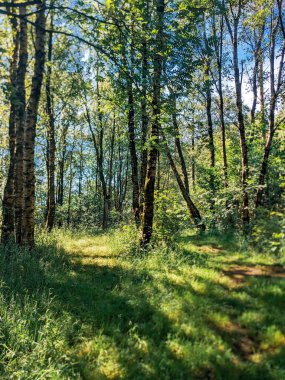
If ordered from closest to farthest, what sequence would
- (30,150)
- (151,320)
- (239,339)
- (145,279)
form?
(239,339), (151,320), (145,279), (30,150)

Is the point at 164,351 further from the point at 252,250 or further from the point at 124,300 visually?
the point at 252,250

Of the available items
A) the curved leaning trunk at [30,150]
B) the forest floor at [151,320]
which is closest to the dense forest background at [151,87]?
the curved leaning trunk at [30,150]

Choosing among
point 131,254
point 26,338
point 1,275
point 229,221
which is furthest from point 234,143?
point 26,338

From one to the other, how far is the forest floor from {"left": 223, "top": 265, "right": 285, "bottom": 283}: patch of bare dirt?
2cm

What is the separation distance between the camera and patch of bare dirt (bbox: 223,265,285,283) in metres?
6.41

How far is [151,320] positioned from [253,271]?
2.77 m

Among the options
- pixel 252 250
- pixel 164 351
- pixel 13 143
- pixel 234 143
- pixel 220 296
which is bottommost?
pixel 164 351

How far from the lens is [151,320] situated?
5.45m

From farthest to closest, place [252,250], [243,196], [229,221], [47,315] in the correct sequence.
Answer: [229,221] → [243,196] → [252,250] → [47,315]

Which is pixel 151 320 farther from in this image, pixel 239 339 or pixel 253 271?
pixel 253 271

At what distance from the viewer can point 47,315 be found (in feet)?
17.6

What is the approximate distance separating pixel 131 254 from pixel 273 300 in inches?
213

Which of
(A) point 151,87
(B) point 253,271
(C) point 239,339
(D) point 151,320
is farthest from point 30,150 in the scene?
(C) point 239,339

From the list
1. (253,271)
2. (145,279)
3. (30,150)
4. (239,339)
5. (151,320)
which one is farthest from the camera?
(30,150)
